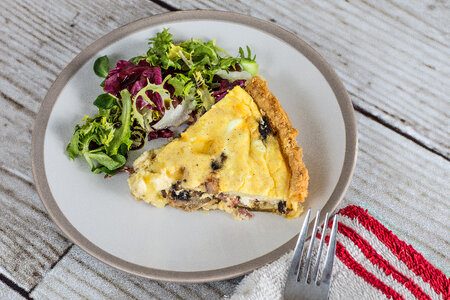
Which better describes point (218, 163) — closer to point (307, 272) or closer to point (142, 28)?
point (307, 272)

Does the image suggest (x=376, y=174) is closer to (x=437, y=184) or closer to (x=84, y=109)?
(x=437, y=184)

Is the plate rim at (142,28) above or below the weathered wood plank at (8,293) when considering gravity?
above

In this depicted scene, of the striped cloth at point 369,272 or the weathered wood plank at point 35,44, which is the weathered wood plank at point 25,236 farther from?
the striped cloth at point 369,272

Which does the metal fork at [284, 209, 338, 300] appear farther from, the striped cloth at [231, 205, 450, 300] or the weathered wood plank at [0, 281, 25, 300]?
the weathered wood plank at [0, 281, 25, 300]

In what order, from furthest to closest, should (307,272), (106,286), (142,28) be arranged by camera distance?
(142,28) < (106,286) < (307,272)

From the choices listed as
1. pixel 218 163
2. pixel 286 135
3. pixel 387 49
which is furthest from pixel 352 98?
pixel 218 163

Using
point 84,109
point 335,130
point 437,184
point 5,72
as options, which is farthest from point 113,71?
point 437,184

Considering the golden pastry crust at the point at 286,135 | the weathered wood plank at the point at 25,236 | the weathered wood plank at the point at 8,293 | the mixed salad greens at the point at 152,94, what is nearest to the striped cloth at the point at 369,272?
the golden pastry crust at the point at 286,135
